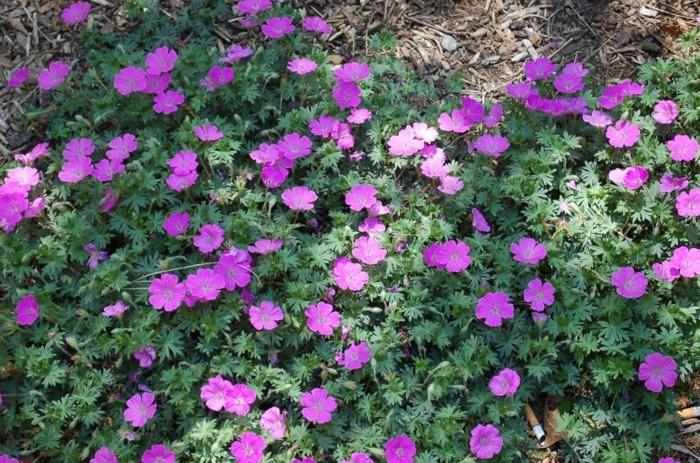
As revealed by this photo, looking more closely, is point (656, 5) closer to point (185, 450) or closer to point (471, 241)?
point (471, 241)

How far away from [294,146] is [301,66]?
18.9 inches

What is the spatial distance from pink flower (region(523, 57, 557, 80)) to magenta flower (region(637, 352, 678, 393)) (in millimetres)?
1513

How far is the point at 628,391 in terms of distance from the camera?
332 centimetres

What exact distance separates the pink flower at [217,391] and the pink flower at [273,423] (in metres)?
0.16

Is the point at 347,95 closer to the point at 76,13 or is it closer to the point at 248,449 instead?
the point at 76,13

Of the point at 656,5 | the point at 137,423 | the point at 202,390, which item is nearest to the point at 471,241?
the point at 202,390

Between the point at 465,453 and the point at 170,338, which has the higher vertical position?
the point at 170,338

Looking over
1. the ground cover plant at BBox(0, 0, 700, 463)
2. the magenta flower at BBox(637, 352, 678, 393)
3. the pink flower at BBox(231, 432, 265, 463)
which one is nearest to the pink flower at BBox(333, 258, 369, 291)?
the ground cover plant at BBox(0, 0, 700, 463)

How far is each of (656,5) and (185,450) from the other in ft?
11.3

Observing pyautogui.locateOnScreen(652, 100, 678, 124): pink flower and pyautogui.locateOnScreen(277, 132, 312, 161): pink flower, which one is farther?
pyautogui.locateOnScreen(652, 100, 678, 124): pink flower

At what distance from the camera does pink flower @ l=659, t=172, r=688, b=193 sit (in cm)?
365

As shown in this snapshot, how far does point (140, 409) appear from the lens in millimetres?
3176

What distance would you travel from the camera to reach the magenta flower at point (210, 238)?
347 cm

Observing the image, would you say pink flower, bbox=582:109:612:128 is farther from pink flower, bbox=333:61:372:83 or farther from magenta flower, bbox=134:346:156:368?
magenta flower, bbox=134:346:156:368
